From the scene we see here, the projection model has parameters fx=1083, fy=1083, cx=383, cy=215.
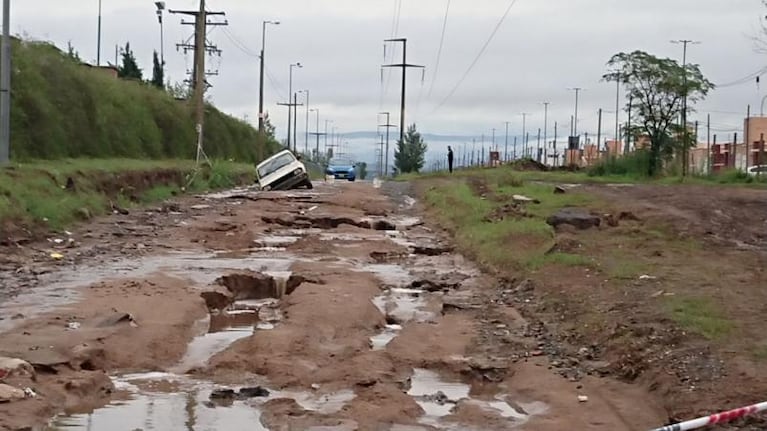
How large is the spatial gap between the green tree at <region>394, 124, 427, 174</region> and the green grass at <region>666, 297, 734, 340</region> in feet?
240

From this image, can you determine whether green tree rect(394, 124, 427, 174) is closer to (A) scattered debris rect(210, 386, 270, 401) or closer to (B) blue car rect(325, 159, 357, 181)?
(B) blue car rect(325, 159, 357, 181)

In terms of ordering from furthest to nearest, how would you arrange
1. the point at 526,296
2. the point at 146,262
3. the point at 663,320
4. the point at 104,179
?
1. the point at 104,179
2. the point at 146,262
3. the point at 526,296
4. the point at 663,320

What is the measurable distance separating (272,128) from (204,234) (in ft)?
262

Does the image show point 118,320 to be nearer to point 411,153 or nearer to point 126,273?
point 126,273

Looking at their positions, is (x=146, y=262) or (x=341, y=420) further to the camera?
(x=146, y=262)

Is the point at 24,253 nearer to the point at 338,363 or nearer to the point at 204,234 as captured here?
the point at 204,234

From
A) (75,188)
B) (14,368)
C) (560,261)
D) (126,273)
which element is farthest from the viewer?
(75,188)

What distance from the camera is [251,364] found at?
1028 centimetres

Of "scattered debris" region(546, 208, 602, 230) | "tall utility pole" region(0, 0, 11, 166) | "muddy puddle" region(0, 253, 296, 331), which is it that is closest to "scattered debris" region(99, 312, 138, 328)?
"muddy puddle" region(0, 253, 296, 331)

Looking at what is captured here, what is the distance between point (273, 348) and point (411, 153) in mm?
80583

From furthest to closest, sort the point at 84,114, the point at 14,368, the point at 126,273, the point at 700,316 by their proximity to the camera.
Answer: the point at 84,114, the point at 126,273, the point at 700,316, the point at 14,368

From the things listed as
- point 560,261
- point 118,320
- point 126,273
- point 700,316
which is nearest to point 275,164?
point 126,273

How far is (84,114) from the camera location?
39.7 meters

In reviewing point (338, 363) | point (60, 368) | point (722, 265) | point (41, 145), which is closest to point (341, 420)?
point (338, 363)
